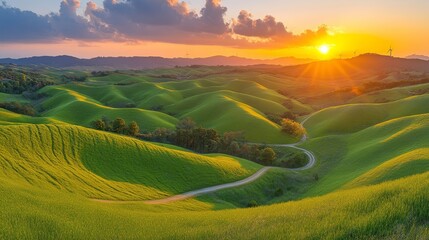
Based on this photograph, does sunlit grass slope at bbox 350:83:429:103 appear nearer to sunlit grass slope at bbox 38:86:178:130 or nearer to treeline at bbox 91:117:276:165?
treeline at bbox 91:117:276:165

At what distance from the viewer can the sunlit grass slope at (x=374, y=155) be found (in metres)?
46.6

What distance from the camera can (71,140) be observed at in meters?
61.8

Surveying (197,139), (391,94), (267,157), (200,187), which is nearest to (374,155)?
(267,157)

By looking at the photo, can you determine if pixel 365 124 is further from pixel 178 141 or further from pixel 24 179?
pixel 24 179

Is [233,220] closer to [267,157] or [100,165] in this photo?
[100,165]

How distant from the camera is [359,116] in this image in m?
136

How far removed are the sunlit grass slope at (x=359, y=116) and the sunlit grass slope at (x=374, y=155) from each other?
20876 millimetres

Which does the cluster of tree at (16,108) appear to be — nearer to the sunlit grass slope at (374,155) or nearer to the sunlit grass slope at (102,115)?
the sunlit grass slope at (102,115)

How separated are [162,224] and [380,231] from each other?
19800mm

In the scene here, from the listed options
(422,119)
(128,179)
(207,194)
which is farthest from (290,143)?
(128,179)

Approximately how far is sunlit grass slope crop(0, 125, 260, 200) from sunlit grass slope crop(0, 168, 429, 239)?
7.67 metres

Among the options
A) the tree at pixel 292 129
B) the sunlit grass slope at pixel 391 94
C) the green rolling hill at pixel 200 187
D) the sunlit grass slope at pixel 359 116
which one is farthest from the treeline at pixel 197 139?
the sunlit grass slope at pixel 391 94

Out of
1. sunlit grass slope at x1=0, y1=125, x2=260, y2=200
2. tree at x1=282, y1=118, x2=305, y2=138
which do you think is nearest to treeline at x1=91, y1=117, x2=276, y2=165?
tree at x1=282, y1=118, x2=305, y2=138

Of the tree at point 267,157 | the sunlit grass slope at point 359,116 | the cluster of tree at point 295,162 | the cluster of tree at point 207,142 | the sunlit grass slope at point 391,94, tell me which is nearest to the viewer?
the cluster of tree at point 295,162
